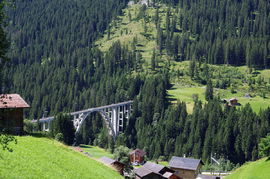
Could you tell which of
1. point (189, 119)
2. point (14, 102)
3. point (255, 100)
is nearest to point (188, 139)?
point (189, 119)

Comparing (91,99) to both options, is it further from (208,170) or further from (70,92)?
(208,170)

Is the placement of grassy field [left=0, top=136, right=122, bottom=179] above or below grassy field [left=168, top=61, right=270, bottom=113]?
above

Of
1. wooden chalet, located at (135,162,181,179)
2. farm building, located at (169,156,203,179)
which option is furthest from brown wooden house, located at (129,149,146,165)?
wooden chalet, located at (135,162,181,179)

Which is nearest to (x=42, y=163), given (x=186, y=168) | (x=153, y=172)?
(x=153, y=172)

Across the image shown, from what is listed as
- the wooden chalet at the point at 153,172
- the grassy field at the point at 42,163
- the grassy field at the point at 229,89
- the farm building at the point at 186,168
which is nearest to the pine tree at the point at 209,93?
the grassy field at the point at 229,89

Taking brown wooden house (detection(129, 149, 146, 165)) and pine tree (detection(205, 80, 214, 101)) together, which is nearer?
brown wooden house (detection(129, 149, 146, 165))

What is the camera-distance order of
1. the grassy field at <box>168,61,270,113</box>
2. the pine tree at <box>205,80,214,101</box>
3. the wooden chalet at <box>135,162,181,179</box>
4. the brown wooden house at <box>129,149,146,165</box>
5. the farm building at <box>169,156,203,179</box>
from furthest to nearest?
the grassy field at <box>168,61,270,113</box> < the pine tree at <box>205,80,214,101</box> < the brown wooden house at <box>129,149,146,165</box> < the farm building at <box>169,156,203,179</box> < the wooden chalet at <box>135,162,181,179</box>

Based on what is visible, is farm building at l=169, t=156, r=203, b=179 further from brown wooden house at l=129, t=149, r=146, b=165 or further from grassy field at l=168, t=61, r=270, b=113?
grassy field at l=168, t=61, r=270, b=113

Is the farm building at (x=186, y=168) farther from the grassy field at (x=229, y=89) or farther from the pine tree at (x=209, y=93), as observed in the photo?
the pine tree at (x=209, y=93)

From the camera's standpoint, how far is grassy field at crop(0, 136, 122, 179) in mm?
25797

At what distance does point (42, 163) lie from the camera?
28875 millimetres

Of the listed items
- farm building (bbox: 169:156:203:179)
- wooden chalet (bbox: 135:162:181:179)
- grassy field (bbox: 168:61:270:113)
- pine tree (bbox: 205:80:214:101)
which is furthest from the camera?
grassy field (bbox: 168:61:270:113)

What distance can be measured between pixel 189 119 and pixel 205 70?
53.0 metres

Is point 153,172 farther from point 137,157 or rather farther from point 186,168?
point 137,157
